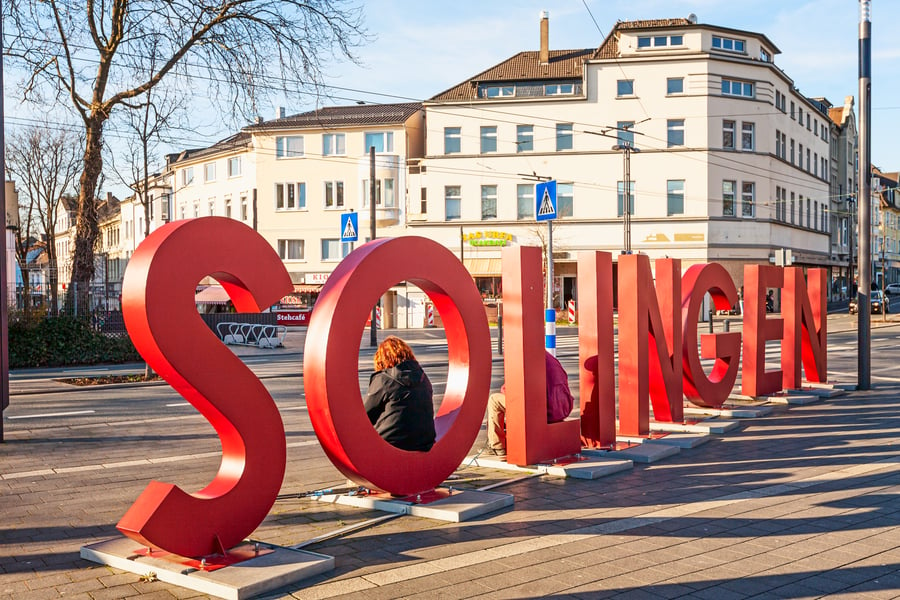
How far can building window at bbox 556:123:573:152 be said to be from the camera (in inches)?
1946

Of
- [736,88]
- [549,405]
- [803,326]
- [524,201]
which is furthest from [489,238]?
[549,405]

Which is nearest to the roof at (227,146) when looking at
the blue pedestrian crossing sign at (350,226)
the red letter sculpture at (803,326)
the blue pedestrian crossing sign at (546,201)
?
the blue pedestrian crossing sign at (350,226)

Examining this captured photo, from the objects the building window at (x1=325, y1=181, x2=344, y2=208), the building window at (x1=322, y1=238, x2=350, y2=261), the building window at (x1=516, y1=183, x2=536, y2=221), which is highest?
the building window at (x1=325, y1=181, x2=344, y2=208)

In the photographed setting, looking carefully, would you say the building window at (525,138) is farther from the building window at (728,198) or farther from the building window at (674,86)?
the building window at (728,198)

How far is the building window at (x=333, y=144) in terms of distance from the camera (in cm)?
5478

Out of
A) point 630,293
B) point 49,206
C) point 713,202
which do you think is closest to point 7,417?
point 630,293

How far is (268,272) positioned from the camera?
6.35 metres

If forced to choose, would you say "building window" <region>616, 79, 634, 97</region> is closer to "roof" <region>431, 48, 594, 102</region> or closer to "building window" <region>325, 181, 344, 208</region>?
"roof" <region>431, 48, 594, 102</region>

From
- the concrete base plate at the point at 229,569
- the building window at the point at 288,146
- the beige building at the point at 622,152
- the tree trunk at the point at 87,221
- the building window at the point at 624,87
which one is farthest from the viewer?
the building window at the point at 288,146

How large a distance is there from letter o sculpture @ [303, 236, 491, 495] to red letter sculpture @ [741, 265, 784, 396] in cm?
698

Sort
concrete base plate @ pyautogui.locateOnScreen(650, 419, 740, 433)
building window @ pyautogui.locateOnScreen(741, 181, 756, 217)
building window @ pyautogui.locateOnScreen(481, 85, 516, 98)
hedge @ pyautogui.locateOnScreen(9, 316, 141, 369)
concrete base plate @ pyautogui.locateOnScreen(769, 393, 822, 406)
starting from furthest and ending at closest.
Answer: building window @ pyautogui.locateOnScreen(481, 85, 516, 98) < building window @ pyautogui.locateOnScreen(741, 181, 756, 217) < hedge @ pyautogui.locateOnScreen(9, 316, 141, 369) < concrete base plate @ pyautogui.locateOnScreen(769, 393, 822, 406) < concrete base plate @ pyautogui.locateOnScreen(650, 419, 740, 433)

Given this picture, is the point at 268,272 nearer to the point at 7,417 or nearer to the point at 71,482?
the point at 71,482

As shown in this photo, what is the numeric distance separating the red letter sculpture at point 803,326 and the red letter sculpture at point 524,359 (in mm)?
7321

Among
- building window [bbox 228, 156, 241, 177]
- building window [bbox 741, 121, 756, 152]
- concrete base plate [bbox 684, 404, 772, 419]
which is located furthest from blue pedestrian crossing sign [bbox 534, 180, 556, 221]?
building window [bbox 228, 156, 241, 177]
